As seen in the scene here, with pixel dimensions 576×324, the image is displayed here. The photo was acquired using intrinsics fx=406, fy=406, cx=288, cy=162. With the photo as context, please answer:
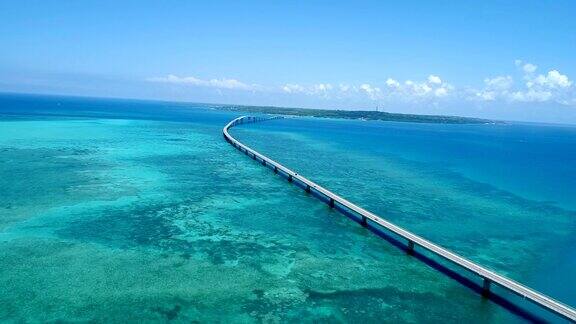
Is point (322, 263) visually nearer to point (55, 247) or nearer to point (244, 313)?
point (244, 313)

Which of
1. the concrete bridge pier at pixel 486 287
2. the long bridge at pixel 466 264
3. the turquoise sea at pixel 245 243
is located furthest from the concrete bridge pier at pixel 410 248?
the concrete bridge pier at pixel 486 287

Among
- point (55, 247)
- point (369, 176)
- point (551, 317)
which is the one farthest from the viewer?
point (369, 176)

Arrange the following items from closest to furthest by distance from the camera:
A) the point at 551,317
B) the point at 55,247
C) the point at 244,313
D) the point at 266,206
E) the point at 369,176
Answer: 1. the point at 244,313
2. the point at 551,317
3. the point at 55,247
4. the point at 266,206
5. the point at 369,176

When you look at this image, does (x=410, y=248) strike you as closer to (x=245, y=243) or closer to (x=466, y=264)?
(x=466, y=264)

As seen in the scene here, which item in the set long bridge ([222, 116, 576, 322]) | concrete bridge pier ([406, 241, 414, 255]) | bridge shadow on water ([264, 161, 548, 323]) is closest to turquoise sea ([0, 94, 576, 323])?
bridge shadow on water ([264, 161, 548, 323])

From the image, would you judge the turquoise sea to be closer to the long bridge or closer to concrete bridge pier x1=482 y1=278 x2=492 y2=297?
concrete bridge pier x1=482 y1=278 x2=492 y2=297

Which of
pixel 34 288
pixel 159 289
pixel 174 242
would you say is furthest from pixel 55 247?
pixel 159 289

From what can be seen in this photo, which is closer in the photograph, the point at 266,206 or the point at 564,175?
the point at 266,206
